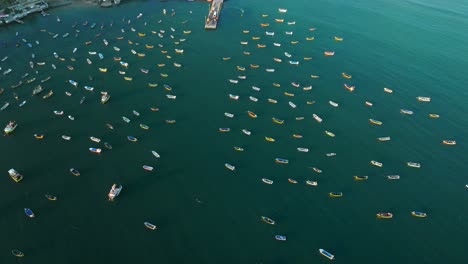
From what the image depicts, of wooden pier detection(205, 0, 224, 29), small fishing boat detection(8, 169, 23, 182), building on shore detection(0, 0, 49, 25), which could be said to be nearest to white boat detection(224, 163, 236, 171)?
small fishing boat detection(8, 169, 23, 182)

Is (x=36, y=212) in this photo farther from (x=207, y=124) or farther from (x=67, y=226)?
(x=207, y=124)

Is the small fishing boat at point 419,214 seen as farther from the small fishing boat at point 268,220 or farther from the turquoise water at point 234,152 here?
the small fishing boat at point 268,220

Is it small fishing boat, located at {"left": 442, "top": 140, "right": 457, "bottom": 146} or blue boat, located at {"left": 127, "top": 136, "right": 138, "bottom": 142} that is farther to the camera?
small fishing boat, located at {"left": 442, "top": 140, "right": 457, "bottom": 146}

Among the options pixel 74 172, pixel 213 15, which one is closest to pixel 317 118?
pixel 74 172

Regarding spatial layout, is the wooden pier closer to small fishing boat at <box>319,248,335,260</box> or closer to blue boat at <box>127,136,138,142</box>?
blue boat at <box>127,136,138,142</box>

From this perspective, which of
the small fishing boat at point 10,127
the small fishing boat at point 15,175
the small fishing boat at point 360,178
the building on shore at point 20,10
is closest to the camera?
the small fishing boat at point 15,175

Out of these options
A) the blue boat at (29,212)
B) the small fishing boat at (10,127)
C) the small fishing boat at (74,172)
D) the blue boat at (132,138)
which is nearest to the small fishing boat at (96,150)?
the small fishing boat at (74,172)
